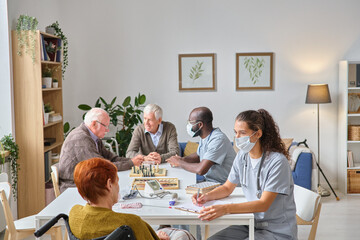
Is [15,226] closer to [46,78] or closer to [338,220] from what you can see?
[46,78]

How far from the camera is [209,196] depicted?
288cm

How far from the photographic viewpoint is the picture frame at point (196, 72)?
20.9ft

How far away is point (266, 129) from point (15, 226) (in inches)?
76.2

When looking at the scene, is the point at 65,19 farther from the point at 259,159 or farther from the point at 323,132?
the point at 259,159

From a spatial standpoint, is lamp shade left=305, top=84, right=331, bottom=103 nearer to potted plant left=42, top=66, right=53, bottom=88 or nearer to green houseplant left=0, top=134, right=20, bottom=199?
potted plant left=42, top=66, right=53, bottom=88

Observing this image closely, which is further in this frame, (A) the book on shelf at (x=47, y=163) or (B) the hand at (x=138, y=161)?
(A) the book on shelf at (x=47, y=163)

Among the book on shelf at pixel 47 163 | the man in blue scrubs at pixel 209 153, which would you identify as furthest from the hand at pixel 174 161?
the book on shelf at pixel 47 163

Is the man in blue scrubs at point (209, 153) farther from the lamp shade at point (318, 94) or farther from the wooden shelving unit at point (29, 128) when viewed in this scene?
the lamp shade at point (318, 94)

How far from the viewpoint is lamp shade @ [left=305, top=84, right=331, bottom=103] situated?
602 centimetres

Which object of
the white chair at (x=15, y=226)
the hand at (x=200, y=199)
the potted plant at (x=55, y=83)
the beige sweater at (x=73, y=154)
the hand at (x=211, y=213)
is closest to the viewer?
the hand at (x=211, y=213)

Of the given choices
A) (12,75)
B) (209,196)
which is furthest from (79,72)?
(209,196)

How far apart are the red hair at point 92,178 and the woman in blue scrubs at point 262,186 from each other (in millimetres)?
693

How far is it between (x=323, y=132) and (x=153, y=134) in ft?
9.48

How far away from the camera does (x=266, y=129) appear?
2.85m
